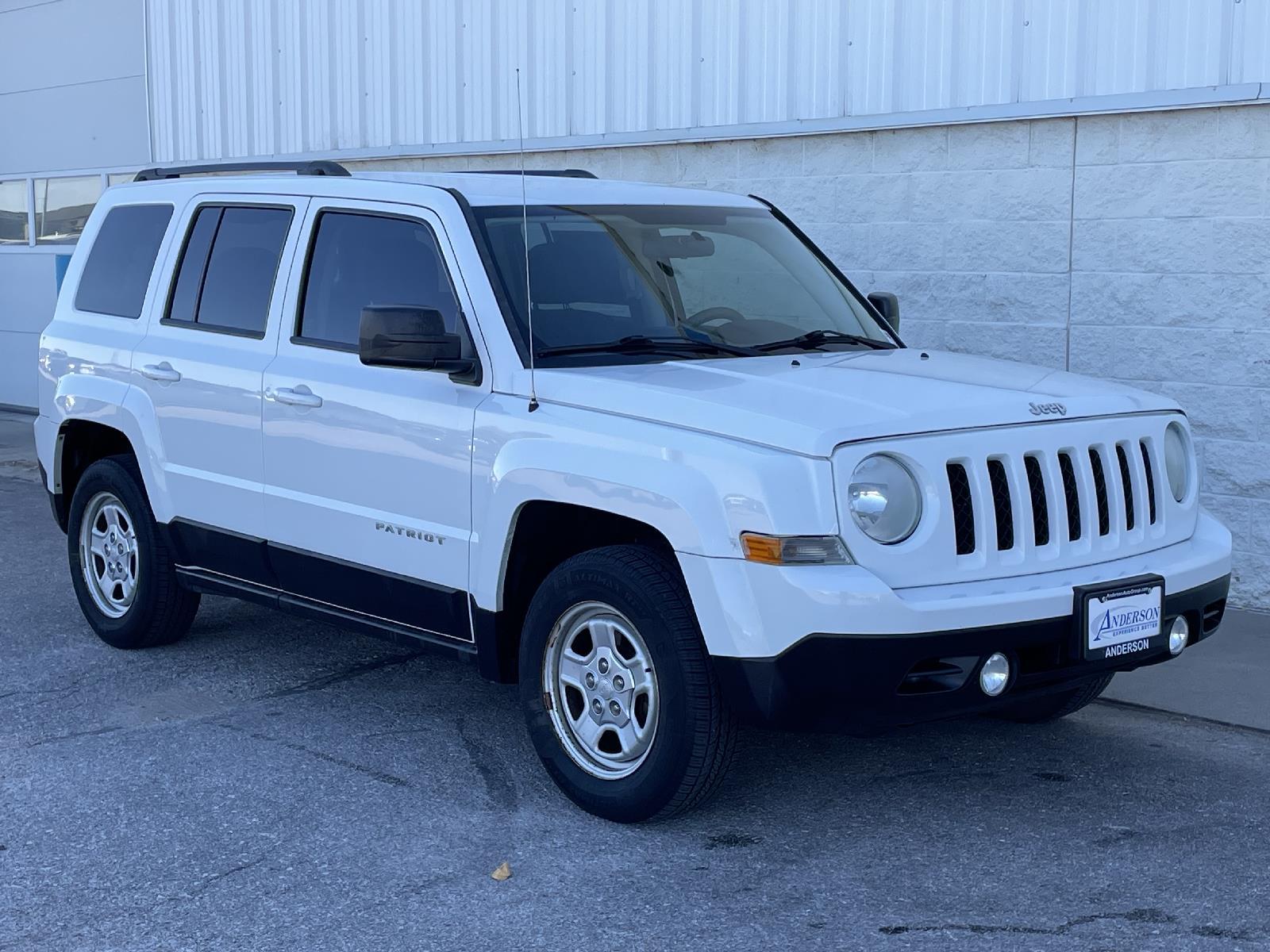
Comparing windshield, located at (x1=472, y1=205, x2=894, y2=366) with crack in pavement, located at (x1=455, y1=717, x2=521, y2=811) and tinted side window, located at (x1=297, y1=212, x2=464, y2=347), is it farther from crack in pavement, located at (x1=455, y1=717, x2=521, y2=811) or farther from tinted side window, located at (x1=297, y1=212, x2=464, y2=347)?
crack in pavement, located at (x1=455, y1=717, x2=521, y2=811)

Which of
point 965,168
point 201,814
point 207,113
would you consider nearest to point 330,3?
point 207,113

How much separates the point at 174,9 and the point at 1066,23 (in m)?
8.77

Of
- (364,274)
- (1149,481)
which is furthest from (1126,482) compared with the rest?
(364,274)

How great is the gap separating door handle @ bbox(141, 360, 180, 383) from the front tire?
219 centimetres

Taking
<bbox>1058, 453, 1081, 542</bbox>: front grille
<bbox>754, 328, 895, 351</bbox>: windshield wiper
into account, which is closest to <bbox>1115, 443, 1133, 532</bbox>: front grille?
<bbox>1058, 453, 1081, 542</bbox>: front grille

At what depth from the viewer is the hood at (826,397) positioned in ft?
14.7

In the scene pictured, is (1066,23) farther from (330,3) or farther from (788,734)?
(330,3)

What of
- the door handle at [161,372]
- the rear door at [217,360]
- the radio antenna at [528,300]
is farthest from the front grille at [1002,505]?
the door handle at [161,372]

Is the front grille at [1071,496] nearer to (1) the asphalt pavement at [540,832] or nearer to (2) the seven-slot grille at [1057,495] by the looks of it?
(2) the seven-slot grille at [1057,495]

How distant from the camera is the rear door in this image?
6078 millimetres

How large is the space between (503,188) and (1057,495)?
7.61ft

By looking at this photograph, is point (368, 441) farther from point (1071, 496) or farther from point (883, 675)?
point (1071, 496)

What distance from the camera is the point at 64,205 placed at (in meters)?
15.8

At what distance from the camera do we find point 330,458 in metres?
5.66
